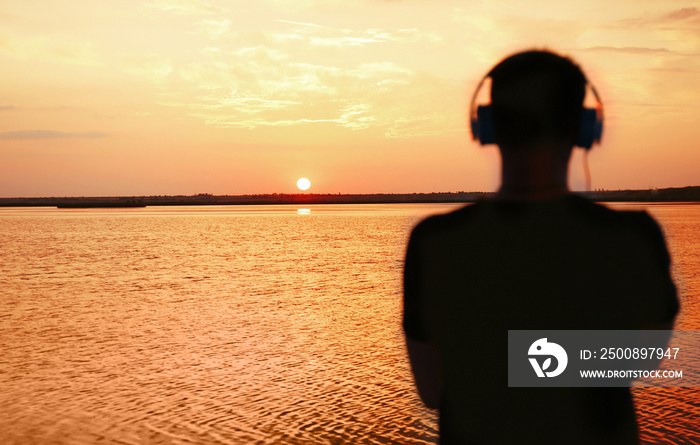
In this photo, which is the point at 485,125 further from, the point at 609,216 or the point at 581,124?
the point at 609,216

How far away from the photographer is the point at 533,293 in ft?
5.47

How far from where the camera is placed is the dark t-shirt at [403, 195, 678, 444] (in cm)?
164

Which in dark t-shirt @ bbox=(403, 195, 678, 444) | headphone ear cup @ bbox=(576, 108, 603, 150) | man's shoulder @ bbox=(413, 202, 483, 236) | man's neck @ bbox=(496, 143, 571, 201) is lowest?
dark t-shirt @ bbox=(403, 195, 678, 444)

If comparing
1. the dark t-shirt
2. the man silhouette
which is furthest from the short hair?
the dark t-shirt

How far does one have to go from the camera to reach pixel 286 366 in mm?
10508

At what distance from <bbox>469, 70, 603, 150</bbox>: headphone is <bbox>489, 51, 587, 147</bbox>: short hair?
0.19 feet

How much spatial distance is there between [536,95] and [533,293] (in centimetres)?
52

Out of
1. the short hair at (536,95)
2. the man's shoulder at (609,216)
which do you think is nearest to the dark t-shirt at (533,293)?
the man's shoulder at (609,216)

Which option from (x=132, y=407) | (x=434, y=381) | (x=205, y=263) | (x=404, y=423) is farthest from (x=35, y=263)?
(x=434, y=381)

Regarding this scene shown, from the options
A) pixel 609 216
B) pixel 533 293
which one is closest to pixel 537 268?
pixel 533 293

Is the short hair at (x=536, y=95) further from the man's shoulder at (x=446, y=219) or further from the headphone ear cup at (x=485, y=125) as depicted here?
the man's shoulder at (x=446, y=219)

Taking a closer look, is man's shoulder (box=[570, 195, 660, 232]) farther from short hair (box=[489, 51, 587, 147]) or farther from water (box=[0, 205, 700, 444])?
water (box=[0, 205, 700, 444])

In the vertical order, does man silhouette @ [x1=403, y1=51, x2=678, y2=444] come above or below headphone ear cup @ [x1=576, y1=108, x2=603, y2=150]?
below

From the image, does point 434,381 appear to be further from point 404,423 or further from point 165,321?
point 165,321
